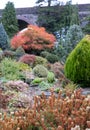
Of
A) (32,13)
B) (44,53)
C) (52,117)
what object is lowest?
(44,53)

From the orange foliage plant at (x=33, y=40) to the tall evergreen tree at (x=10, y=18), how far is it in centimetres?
629

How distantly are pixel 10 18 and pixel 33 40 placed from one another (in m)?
7.19

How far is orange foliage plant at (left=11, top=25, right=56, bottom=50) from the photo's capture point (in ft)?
56.5

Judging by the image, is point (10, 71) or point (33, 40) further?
point (33, 40)

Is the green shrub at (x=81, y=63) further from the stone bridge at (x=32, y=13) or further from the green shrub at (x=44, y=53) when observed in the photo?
the stone bridge at (x=32, y=13)

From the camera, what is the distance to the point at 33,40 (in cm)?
1736

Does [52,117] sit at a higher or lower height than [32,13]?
higher

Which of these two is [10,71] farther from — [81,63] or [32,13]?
[32,13]

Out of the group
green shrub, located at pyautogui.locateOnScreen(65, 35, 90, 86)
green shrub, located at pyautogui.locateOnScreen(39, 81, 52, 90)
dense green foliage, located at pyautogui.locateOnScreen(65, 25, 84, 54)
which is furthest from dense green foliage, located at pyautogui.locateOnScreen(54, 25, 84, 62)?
green shrub, located at pyautogui.locateOnScreen(65, 35, 90, 86)

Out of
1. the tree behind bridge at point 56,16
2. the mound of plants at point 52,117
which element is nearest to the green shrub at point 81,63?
the mound of plants at point 52,117

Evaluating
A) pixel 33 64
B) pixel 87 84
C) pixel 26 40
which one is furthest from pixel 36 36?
pixel 87 84

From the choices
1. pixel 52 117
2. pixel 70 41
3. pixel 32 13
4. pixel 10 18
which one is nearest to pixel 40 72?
pixel 70 41

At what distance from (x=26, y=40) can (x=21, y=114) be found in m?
14.2

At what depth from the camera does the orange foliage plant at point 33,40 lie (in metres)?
17.2
